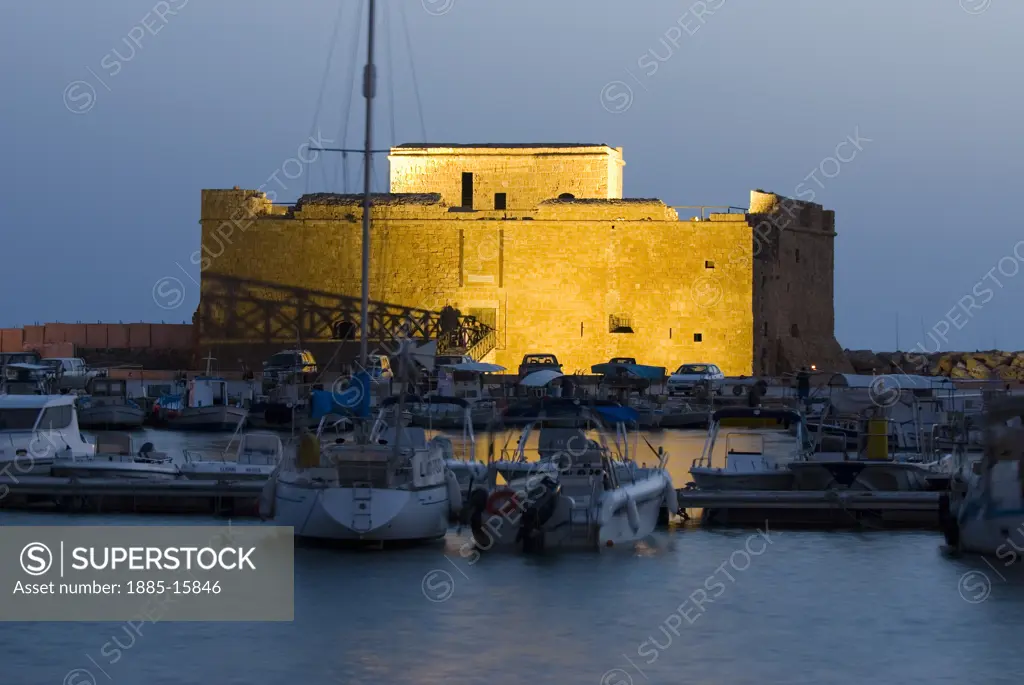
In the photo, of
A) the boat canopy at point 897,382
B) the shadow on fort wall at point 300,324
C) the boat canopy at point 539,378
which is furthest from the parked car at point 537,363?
Answer: the boat canopy at point 897,382

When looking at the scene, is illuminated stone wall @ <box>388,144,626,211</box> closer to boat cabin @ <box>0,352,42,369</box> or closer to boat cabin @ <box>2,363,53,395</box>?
boat cabin @ <box>0,352,42,369</box>

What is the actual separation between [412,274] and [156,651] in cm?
2863

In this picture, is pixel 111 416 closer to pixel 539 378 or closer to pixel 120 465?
pixel 539 378

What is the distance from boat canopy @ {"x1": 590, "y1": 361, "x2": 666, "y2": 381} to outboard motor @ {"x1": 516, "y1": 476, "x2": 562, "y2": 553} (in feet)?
65.3

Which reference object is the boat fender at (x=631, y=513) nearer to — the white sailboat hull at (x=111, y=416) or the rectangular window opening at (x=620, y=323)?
the white sailboat hull at (x=111, y=416)

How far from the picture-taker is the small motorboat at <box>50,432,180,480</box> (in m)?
21.2

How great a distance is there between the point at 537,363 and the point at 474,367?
234cm

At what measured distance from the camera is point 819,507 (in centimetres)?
1992

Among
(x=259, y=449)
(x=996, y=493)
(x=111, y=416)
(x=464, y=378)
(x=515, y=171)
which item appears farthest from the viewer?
(x=515, y=171)

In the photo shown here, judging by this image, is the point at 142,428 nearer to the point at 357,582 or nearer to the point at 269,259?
the point at 269,259

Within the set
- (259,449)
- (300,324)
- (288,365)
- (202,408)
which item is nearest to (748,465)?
(259,449)

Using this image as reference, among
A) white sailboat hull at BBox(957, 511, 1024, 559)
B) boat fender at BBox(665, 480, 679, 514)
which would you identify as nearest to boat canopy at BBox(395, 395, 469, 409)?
boat fender at BBox(665, 480, 679, 514)

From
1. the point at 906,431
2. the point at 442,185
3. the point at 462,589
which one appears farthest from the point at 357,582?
the point at 442,185

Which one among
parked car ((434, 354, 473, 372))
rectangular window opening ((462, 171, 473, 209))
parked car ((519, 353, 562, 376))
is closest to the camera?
parked car ((434, 354, 473, 372))
